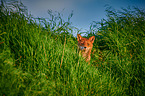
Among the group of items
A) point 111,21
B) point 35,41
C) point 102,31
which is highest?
point 111,21

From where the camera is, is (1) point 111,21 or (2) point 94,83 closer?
(2) point 94,83

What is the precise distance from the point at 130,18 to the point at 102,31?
172 cm

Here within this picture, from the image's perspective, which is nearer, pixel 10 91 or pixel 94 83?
pixel 10 91

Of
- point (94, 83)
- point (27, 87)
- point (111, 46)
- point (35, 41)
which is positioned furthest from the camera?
point (111, 46)

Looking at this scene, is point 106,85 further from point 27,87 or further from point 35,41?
point 35,41

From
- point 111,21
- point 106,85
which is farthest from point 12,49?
point 111,21

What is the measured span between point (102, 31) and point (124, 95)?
330 centimetres

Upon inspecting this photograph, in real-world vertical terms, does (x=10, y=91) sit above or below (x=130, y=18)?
below

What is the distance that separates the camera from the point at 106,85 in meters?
2.69

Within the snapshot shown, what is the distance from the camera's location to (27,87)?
2061mm

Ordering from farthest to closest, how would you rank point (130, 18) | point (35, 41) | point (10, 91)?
1. point (130, 18)
2. point (35, 41)
3. point (10, 91)

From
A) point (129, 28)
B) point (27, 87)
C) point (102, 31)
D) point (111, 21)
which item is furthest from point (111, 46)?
point (27, 87)

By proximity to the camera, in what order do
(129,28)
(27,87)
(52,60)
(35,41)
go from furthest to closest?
(129,28)
(35,41)
(52,60)
(27,87)

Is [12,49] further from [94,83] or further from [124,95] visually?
[124,95]
